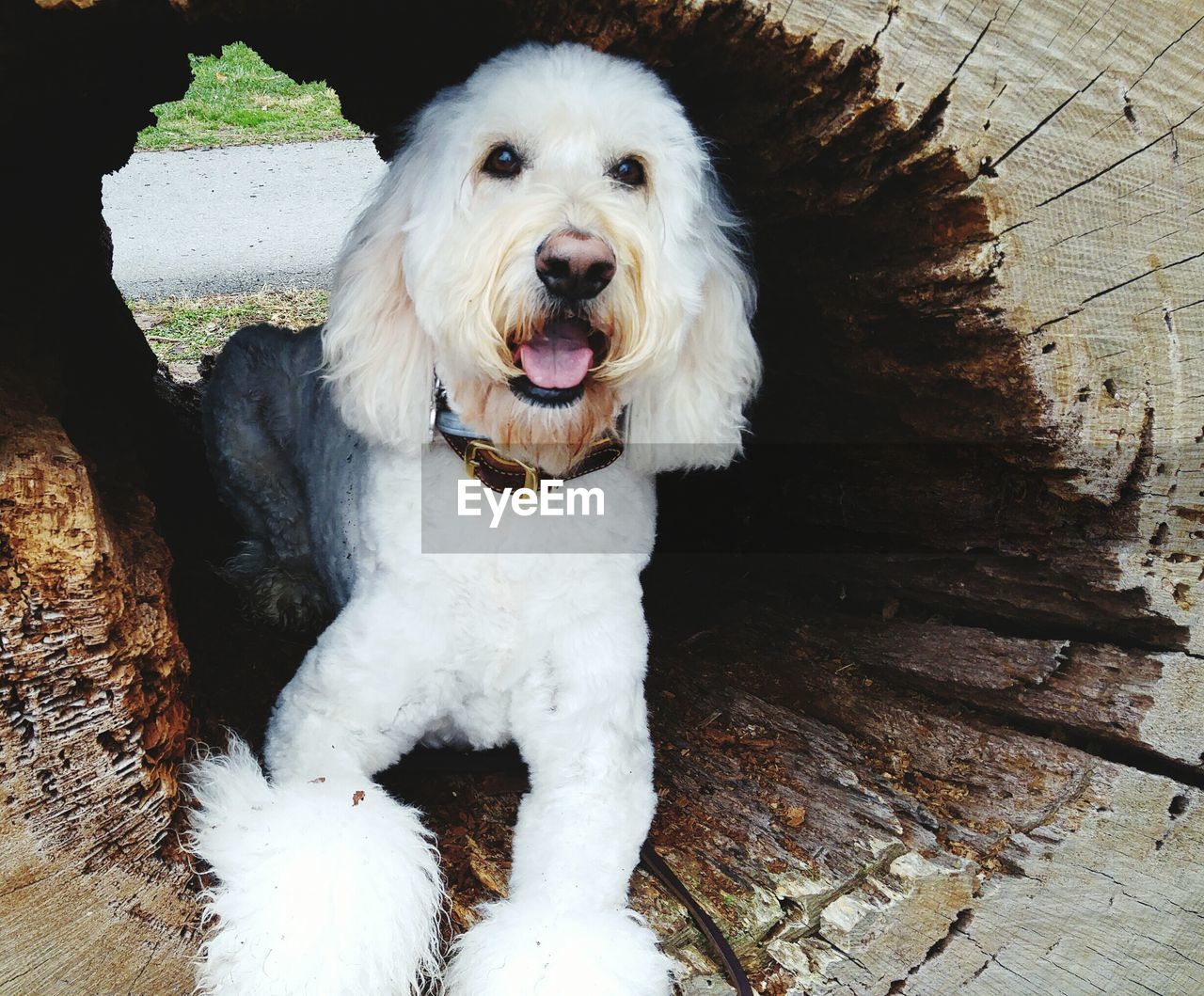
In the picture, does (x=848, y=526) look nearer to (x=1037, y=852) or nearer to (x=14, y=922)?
(x=1037, y=852)

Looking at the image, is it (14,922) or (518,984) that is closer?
(14,922)

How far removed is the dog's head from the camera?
1.74m

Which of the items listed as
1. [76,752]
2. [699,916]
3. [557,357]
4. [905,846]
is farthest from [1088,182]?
[76,752]

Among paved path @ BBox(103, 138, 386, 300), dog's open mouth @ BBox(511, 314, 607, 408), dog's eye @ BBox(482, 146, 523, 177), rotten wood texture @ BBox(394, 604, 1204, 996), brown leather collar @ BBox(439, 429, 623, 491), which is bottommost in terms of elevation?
rotten wood texture @ BBox(394, 604, 1204, 996)

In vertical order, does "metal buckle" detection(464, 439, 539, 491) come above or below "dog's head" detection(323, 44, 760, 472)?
below

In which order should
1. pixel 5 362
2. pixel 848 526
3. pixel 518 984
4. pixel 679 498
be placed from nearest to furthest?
pixel 518 984 → pixel 5 362 → pixel 848 526 → pixel 679 498

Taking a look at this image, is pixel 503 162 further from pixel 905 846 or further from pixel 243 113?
pixel 243 113

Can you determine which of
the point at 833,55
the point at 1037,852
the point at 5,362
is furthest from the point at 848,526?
the point at 5,362

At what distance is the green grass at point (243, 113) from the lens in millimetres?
9438

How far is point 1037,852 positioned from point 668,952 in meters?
0.65

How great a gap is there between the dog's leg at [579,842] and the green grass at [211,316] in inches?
141

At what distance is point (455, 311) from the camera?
71.0 inches
